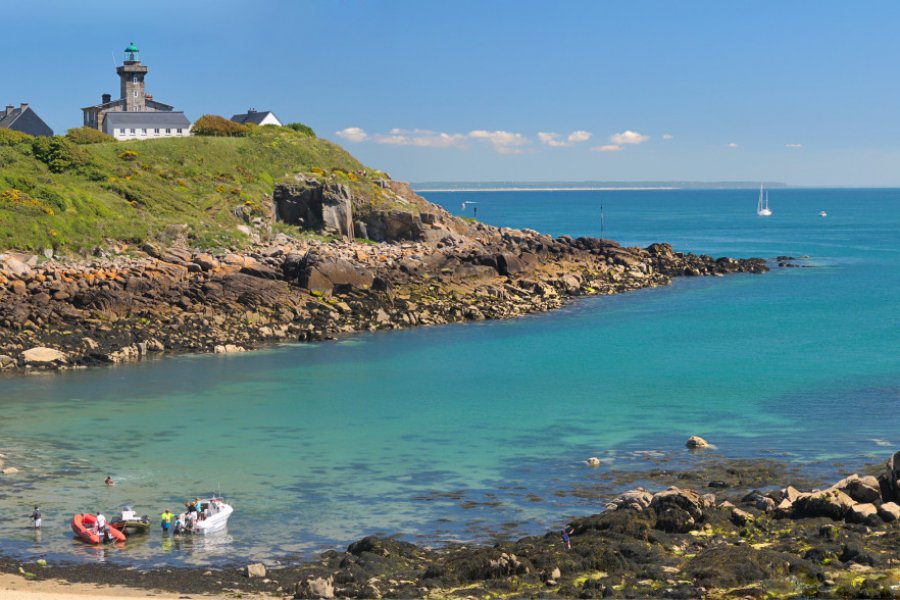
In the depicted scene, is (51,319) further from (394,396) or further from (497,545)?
(497,545)

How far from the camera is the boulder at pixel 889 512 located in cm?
3045

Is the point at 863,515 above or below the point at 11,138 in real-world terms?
below

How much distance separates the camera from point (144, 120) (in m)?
121

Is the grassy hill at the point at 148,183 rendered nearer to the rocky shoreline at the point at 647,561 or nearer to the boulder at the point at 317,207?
the boulder at the point at 317,207

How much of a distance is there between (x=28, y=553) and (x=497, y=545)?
42.0 feet

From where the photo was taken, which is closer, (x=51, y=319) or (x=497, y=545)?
(x=497, y=545)

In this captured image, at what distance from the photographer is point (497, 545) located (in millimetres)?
29859

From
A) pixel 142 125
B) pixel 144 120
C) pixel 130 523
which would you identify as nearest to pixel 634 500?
pixel 130 523

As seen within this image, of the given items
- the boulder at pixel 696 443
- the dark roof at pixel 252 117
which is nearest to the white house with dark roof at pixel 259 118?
the dark roof at pixel 252 117

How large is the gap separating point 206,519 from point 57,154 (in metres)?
68.2

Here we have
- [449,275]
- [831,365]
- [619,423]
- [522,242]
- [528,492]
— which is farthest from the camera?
[522,242]

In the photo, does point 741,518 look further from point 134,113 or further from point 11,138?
point 134,113

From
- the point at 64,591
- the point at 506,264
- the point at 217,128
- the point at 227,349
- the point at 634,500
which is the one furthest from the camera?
the point at 217,128

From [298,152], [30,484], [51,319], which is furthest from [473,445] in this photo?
[298,152]
